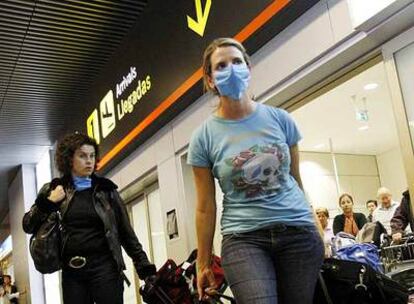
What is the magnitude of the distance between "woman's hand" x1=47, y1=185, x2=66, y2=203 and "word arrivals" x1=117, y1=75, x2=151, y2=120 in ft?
9.09

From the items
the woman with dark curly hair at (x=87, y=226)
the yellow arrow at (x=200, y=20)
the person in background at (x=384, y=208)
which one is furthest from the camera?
the person in background at (x=384, y=208)

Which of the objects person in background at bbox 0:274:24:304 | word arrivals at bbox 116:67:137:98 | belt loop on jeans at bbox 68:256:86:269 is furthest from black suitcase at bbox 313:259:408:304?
person in background at bbox 0:274:24:304

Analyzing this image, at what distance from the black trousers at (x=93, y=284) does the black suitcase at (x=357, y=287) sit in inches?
44.4

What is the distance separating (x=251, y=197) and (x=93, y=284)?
1310 millimetres

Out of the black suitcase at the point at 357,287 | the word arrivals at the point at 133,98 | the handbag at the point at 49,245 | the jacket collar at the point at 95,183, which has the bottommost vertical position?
the black suitcase at the point at 357,287

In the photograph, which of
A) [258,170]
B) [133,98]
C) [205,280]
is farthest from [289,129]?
[133,98]

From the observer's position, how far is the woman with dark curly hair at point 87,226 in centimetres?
268

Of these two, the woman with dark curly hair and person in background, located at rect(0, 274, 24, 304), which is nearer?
the woman with dark curly hair

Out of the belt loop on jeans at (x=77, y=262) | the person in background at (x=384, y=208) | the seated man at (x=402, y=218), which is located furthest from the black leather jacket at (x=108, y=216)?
the person in background at (x=384, y=208)

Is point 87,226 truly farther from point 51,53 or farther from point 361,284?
point 51,53

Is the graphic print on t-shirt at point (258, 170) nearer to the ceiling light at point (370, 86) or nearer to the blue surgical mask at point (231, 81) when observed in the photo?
the blue surgical mask at point (231, 81)

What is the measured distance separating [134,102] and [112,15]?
3.40 feet

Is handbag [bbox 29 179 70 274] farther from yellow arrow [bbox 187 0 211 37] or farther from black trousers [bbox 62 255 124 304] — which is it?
yellow arrow [bbox 187 0 211 37]

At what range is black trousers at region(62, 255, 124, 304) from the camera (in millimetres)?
2650
